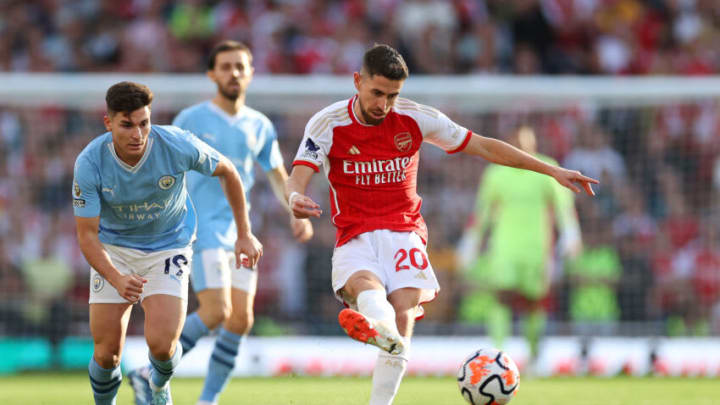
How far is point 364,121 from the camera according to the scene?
633cm

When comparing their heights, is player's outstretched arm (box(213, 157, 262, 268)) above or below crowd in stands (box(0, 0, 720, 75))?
below

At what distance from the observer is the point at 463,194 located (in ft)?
48.5

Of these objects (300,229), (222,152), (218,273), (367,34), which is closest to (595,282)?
(367,34)

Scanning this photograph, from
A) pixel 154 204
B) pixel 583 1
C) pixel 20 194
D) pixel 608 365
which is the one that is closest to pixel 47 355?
pixel 20 194

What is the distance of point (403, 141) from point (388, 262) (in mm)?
727

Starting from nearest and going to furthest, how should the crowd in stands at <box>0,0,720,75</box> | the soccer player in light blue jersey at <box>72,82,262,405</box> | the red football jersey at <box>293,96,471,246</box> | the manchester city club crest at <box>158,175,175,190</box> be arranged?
the soccer player in light blue jersey at <box>72,82,262,405</box> → the manchester city club crest at <box>158,175,175,190</box> → the red football jersey at <box>293,96,471,246</box> → the crowd in stands at <box>0,0,720,75</box>

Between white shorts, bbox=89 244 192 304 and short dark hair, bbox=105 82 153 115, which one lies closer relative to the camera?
short dark hair, bbox=105 82 153 115

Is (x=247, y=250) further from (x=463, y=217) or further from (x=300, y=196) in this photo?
(x=463, y=217)

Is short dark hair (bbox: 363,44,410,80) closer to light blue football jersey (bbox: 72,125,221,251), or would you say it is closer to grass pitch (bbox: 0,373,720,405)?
light blue football jersey (bbox: 72,125,221,251)

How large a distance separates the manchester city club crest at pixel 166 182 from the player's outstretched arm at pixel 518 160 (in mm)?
1770

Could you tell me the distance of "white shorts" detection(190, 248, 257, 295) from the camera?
767 centimetres

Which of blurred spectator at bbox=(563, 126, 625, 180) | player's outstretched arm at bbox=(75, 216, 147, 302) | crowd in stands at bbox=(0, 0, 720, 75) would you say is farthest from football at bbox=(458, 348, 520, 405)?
crowd in stands at bbox=(0, 0, 720, 75)

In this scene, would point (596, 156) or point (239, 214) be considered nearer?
point (239, 214)

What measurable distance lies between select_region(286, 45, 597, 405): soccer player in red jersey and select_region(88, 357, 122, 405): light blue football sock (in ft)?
4.49
